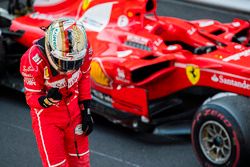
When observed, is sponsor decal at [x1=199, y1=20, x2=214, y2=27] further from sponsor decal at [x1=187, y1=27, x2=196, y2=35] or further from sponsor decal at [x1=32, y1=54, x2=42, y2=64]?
sponsor decal at [x1=32, y1=54, x2=42, y2=64]

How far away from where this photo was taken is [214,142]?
5520 millimetres

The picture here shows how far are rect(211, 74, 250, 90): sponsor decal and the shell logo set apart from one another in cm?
117

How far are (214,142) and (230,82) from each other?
0.57 meters

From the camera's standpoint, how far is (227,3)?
35.0 feet

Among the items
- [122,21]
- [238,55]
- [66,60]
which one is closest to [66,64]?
[66,60]

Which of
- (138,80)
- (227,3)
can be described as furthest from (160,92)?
(227,3)

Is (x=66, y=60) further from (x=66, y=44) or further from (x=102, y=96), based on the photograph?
(x=102, y=96)

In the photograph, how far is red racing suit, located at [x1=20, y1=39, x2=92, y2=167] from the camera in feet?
13.8

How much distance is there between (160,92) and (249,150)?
4.61ft

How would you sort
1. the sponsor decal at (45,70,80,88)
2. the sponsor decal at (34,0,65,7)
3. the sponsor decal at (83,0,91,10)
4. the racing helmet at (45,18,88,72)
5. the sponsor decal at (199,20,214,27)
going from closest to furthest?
the racing helmet at (45,18,88,72) < the sponsor decal at (45,70,80,88) < the sponsor decal at (199,20,214,27) < the sponsor decal at (83,0,91,10) < the sponsor decal at (34,0,65,7)

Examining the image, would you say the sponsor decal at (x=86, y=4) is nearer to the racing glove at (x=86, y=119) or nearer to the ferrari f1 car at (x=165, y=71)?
the ferrari f1 car at (x=165, y=71)

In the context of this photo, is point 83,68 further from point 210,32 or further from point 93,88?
point 210,32

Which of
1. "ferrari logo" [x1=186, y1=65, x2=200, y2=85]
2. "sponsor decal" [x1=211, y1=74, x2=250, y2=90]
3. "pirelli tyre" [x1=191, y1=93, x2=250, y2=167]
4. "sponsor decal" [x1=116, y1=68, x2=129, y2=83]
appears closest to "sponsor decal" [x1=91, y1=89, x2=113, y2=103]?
"sponsor decal" [x1=116, y1=68, x2=129, y2=83]

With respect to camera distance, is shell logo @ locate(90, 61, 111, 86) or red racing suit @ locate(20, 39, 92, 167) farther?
shell logo @ locate(90, 61, 111, 86)
